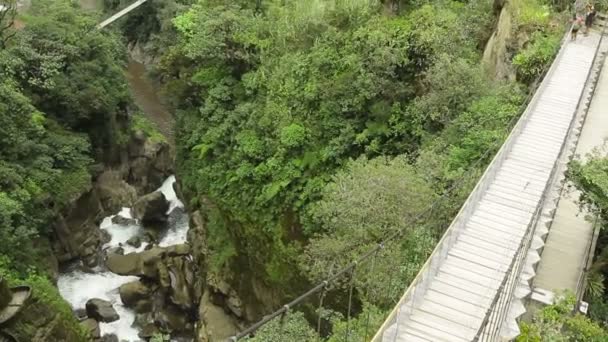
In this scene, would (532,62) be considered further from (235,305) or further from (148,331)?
(148,331)

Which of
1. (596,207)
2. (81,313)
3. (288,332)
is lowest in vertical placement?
(81,313)

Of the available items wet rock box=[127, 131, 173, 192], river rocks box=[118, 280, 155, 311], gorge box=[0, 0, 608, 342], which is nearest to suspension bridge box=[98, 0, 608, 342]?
gorge box=[0, 0, 608, 342]

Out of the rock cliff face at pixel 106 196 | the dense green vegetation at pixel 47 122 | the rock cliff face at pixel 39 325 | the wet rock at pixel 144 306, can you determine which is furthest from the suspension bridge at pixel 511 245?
the rock cliff face at pixel 106 196

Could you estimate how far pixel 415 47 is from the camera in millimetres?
17016

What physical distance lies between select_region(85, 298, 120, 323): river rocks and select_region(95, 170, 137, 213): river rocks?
5.09 meters

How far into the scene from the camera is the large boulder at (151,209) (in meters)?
25.9

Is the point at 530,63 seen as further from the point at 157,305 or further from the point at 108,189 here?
the point at 108,189

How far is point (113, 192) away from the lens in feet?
84.5

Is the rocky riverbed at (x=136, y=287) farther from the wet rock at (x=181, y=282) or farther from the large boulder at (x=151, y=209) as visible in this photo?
the large boulder at (x=151, y=209)

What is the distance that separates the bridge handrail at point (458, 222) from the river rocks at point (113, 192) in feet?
55.4

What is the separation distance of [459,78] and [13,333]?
1261 cm

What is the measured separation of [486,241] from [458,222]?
0.61 m

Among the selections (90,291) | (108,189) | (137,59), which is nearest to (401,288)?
(90,291)

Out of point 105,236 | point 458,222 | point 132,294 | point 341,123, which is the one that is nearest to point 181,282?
point 132,294
